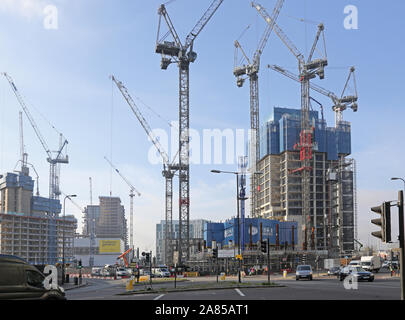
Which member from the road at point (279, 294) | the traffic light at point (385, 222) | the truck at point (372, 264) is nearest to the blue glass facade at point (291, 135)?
the truck at point (372, 264)

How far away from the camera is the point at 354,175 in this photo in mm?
191875

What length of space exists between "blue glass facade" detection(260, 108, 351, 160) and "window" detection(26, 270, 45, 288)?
16319 cm

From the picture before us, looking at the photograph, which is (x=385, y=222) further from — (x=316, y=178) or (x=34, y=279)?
(x=316, y=178)

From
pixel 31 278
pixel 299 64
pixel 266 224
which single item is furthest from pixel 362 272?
pixel 299 64

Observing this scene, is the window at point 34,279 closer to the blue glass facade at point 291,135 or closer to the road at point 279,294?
the road at point 279,294

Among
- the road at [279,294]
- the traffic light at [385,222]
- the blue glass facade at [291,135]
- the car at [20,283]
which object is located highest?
the blue glass facade at [291,135]

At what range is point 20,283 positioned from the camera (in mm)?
13336

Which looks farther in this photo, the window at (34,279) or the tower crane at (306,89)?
the tower crane at (306,89)

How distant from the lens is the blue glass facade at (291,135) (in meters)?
175

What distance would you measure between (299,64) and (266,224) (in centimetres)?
6066

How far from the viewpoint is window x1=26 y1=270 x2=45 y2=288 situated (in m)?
13.7
